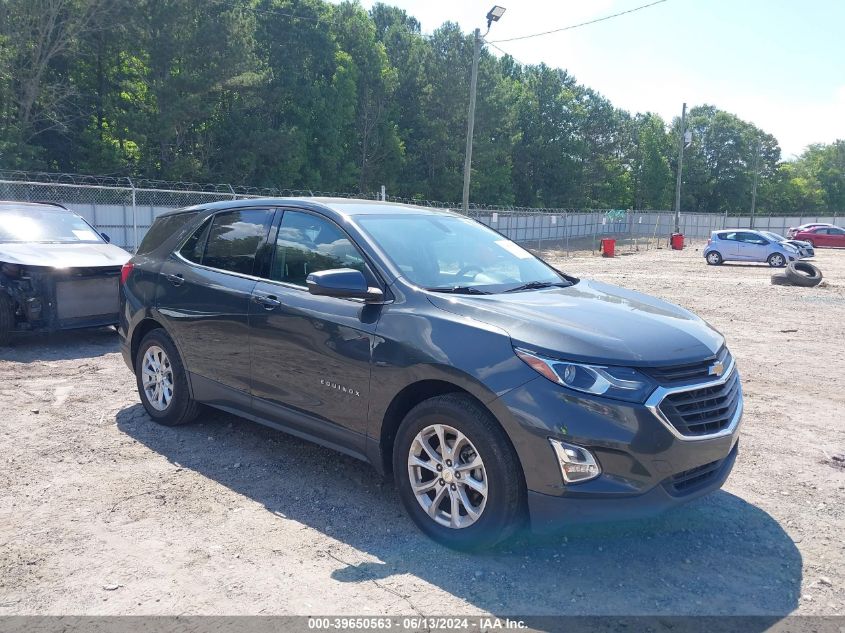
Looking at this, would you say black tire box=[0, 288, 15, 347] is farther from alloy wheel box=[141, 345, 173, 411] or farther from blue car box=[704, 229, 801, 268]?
blue car box=[704, 229, 801, 268]

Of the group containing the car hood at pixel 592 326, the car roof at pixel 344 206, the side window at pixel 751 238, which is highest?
the car roof at pixel 344 206

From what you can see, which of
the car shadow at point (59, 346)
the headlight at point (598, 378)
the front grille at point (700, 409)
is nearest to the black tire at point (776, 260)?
the car shadow at point (59, 346)

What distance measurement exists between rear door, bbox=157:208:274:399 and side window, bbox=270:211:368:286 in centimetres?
22

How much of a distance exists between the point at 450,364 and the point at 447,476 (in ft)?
1.95

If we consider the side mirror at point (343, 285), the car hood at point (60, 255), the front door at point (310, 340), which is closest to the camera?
the side mirror at point (343, 285)

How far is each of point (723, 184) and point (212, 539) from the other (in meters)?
105

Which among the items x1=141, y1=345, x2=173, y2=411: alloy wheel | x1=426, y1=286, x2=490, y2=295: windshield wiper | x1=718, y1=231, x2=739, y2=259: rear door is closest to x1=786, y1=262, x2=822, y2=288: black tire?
x1=718, y1=231, x2=739, y2=259: rear door

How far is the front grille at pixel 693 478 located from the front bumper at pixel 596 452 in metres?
0.02

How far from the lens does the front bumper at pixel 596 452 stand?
317 centimetres

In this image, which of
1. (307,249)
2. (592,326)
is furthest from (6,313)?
(592,326)

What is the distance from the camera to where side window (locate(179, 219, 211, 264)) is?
5.38m

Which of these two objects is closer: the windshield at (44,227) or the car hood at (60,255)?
the car hood at (60,255)

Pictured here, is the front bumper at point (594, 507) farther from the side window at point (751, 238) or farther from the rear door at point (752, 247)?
the side window at point (751, 238)

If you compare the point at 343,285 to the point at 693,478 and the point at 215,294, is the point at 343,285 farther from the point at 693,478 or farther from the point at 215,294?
the point at 693,478
